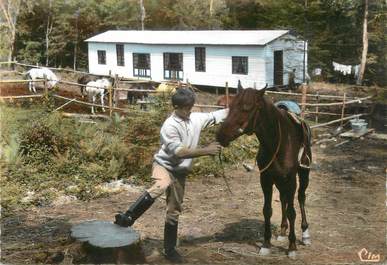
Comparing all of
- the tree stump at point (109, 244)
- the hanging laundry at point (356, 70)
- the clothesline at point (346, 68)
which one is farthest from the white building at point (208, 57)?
the tree stump at point (109, 244)

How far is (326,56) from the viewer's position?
22375 millimetres

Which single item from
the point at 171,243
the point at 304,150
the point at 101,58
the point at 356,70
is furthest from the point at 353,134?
the point at 356,70

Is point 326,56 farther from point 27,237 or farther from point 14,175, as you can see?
point 27,237

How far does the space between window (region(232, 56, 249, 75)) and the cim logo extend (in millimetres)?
14452

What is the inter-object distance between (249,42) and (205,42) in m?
1.87

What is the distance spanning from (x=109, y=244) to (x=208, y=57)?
647 inches

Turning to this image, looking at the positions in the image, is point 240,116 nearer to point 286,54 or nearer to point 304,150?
point 304,150

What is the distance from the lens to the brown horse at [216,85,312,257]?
431 centimetres

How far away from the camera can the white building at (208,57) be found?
17.9 metres

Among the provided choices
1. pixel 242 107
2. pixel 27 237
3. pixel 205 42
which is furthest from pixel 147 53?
pixel 242 107

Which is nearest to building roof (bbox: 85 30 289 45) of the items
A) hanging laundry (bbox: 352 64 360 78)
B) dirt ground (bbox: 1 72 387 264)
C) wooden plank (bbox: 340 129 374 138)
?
wooden plank (bbox: 340 129 374 138)

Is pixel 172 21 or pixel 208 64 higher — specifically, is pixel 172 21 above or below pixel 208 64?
above

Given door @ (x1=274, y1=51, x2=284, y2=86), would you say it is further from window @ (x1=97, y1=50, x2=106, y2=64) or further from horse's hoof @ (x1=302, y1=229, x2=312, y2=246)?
horse's hoof @ (x1=302, y1=229, x2=312, y2=246)

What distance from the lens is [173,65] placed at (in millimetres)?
20594
